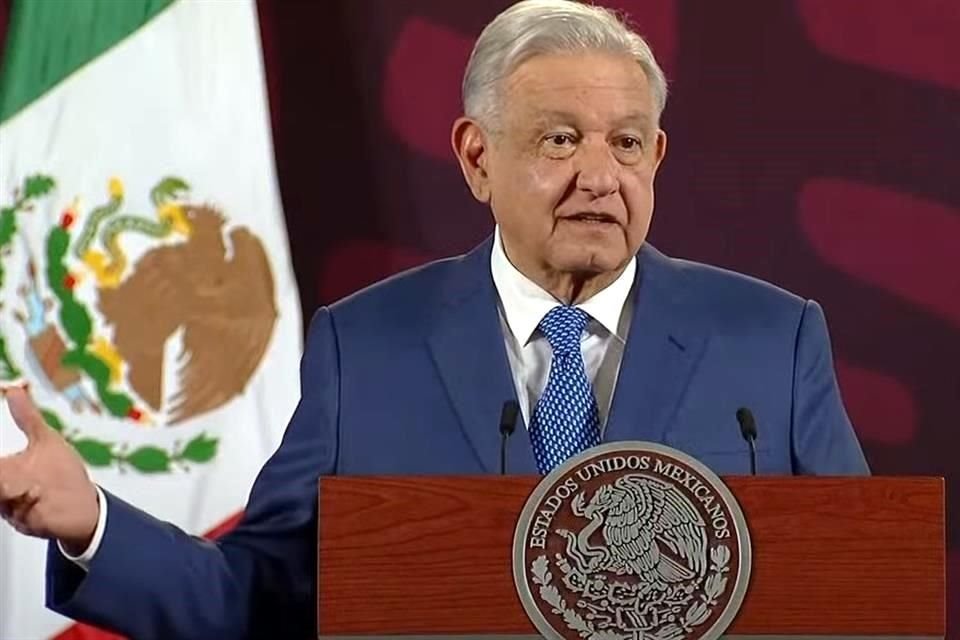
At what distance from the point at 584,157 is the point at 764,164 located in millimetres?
1435

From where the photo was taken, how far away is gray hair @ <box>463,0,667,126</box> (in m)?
2.12

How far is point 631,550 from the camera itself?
1639 mm

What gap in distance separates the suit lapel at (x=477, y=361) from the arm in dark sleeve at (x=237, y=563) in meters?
0.14

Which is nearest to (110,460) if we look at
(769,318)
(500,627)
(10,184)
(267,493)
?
(10,184)

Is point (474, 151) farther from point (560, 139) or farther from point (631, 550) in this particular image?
point (631, 550)

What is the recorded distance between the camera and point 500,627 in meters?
1.65

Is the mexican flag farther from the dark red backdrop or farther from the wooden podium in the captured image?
the wooden podium

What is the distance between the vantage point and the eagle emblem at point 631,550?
5.37ft

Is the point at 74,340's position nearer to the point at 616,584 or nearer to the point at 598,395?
the point at 598,395

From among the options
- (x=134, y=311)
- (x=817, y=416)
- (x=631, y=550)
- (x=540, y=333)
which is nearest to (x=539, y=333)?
(x=540, y=333)

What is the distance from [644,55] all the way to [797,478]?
67cm

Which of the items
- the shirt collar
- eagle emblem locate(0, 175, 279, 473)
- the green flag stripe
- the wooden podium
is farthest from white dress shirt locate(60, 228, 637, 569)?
the green flag stripe

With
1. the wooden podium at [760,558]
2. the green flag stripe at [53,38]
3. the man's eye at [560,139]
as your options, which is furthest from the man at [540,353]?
the green flag stripe at [53,38]

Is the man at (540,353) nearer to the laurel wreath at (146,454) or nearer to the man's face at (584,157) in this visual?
the man's face at (584,157)
